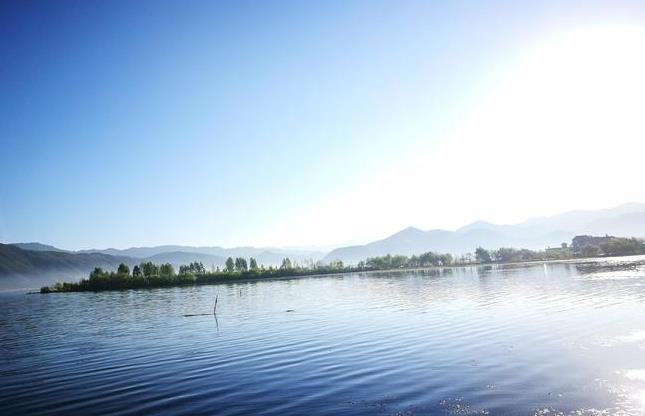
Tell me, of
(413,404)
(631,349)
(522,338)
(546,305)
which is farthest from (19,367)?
(546,305)

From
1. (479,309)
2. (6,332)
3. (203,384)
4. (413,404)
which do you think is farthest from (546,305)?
(6,332)

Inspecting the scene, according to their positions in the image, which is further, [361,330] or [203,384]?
[361,330]

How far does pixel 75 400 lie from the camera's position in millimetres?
24297

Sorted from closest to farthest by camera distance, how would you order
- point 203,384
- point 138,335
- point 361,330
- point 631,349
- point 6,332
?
point 203,384, point 631,349, point 361,330, point 138,335, point 6,332

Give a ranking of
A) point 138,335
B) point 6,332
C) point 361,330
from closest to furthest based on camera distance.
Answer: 1. point 361,330
2. point 138,335
3. point 6,332

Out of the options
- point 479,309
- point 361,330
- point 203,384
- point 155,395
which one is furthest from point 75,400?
point 479,309

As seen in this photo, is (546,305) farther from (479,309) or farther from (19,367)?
(19,367)

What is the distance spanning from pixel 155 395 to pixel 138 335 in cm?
Answer: 2991

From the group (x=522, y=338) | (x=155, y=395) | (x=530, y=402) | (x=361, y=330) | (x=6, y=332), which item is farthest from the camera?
(x=6, y=332)

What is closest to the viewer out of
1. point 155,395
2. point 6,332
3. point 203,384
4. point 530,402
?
point 530,402

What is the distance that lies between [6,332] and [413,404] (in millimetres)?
68176

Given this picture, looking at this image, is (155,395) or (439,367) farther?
(439,367)

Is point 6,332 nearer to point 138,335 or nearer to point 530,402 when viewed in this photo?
point 138,335

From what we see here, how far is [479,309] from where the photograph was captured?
56625mm
